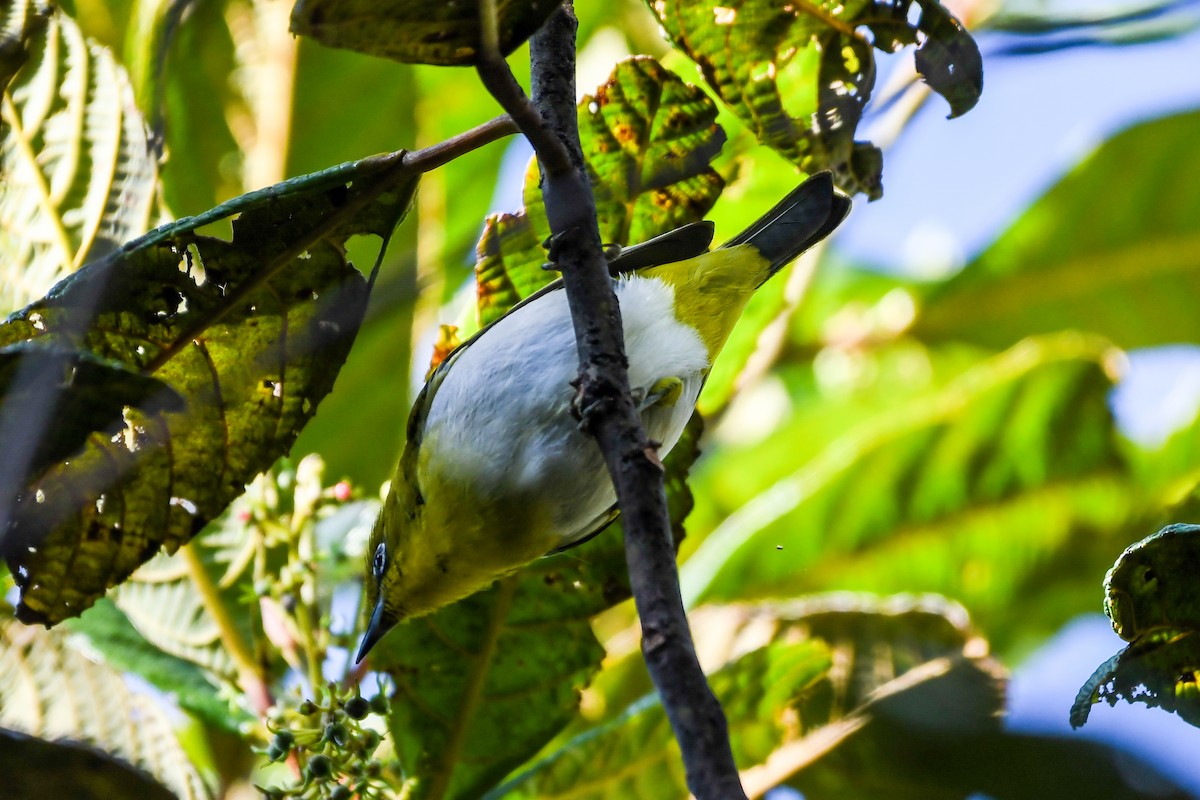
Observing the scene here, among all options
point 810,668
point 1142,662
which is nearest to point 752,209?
point 810,668

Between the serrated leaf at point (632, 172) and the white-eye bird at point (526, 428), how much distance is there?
0.16ft

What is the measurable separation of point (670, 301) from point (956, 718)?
939 mm

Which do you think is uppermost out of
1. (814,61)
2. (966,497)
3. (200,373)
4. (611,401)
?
(814,61)

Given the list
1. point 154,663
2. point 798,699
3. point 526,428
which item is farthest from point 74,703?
point 798,699

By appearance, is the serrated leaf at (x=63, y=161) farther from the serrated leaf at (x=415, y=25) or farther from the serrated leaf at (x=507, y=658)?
the serrated leaf at (x=415, y=25)

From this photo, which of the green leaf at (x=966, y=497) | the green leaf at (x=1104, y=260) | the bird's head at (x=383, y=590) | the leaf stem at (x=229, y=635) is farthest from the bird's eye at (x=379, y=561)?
the green leaf at (x=1104, y=260)

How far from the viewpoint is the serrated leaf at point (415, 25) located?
3.68ft

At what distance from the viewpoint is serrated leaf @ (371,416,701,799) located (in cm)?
206

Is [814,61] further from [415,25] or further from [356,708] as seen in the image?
[356,708]

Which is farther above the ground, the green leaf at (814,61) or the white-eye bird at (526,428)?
the green leaf at (814,61)

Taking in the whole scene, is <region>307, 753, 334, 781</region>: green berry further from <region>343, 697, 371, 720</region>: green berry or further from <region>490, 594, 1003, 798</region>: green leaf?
<region>490, 594, 1003, 798</region>: green leaf

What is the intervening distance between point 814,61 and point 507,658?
1093 millimetres

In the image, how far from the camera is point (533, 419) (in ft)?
6.51

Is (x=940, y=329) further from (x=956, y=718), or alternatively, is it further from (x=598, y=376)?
(x=598, y=376)
